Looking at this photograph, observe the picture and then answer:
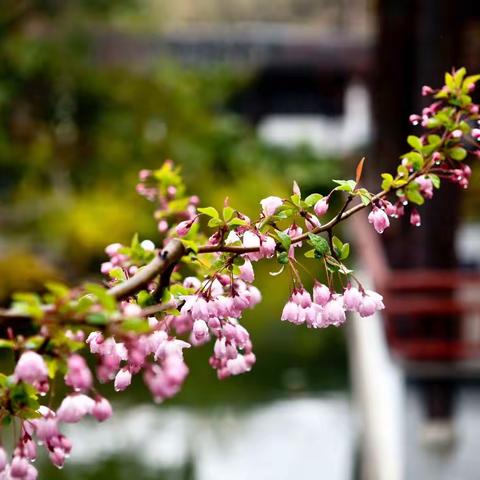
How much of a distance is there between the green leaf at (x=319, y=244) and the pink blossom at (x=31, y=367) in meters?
0.38

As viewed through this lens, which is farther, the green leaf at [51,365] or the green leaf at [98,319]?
the green leaf at [51,365]

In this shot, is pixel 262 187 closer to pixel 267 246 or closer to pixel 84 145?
pixel 84 145

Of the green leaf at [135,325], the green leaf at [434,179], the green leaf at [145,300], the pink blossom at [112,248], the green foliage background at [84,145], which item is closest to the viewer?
the green leaf at [135,325]

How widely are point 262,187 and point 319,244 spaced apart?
10460mm

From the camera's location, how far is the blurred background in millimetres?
4129

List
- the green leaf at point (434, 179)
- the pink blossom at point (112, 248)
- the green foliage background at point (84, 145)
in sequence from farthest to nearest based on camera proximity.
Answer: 1. the green foliage background at point (84, 145)
2. the pink blossom at point (112, 248)
3. the green leaf at point (434, 179)

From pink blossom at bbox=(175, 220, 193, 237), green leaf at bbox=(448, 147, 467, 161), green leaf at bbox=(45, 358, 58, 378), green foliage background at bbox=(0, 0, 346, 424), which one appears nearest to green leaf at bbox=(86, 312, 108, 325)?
green leaf at bbox=(45, 358, 58, 378)

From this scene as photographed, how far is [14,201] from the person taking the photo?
9.94 meters

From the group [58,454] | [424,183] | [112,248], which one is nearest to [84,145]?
[112,248]

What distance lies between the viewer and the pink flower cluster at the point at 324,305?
1.08m

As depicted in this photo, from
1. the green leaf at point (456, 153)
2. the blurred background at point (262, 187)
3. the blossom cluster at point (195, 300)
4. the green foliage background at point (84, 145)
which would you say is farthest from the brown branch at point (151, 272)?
the green foliage background at point (84, 145)

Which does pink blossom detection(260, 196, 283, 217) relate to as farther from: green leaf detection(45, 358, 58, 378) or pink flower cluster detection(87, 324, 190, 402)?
green leaf detection(45, 358, 58, 378)

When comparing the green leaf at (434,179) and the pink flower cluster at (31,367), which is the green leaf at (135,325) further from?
the green leaf at (434,179)

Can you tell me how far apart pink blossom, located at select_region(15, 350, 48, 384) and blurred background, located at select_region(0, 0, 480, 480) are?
246 mm
